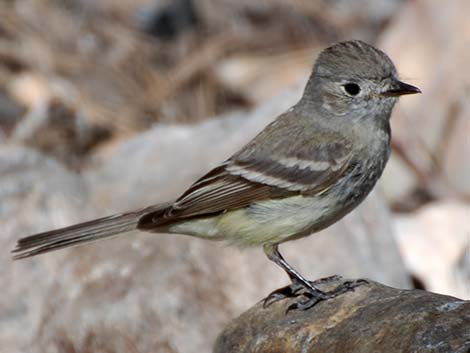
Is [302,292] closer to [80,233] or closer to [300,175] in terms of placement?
[300,175]

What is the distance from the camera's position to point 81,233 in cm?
659

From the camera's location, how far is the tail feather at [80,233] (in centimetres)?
659

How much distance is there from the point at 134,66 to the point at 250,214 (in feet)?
20.4

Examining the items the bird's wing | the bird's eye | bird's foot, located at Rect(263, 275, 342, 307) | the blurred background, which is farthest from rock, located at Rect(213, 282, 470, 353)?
the blurred background

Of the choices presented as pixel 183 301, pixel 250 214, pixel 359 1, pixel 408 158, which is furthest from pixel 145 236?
pixel 359 1

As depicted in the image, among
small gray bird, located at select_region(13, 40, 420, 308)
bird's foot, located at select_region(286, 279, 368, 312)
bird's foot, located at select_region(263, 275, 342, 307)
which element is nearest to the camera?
bird's foot, located at select_region(286, 279, 368, 312)

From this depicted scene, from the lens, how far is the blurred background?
738 centimetres

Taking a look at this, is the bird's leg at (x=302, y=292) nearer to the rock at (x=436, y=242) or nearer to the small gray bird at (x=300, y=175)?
the small gray bird at (x=300, y=175)

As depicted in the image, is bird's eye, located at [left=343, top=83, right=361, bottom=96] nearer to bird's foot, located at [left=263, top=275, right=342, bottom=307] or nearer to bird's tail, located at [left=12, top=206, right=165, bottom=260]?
bird's foot, located at [left=263, top=275, right=342, bottom=307]

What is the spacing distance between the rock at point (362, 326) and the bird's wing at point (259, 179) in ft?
2.35

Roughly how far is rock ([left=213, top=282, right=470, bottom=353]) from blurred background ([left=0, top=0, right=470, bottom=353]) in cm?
141

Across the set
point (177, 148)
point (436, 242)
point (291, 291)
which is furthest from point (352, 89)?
point (177, 148)

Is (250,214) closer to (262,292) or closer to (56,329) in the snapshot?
(262,292)

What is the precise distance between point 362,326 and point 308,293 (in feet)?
2.75
